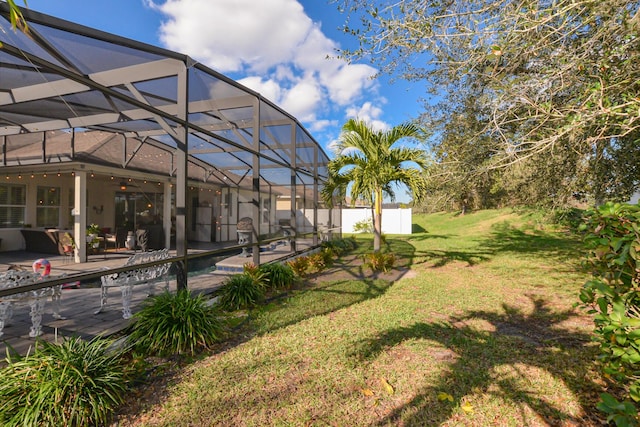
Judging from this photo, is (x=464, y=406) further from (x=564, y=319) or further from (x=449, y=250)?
(x=449, y=250)

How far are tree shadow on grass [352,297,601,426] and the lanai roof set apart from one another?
14.5ft

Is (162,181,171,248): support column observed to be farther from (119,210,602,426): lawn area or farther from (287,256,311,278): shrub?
(119,210,602,426): lawn area

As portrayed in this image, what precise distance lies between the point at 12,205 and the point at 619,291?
15.0 m

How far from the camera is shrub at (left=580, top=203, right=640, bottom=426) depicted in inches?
77.5

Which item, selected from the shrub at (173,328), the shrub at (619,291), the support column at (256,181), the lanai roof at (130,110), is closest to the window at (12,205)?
the lanai roof at (130,110)

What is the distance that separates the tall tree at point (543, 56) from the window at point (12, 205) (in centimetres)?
1221

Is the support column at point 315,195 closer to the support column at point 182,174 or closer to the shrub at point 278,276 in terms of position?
the shrub at point 278,276

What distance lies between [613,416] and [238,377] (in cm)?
310

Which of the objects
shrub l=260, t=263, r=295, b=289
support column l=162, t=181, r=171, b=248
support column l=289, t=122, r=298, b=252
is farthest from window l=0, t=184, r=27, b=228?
shrub l=260, t=263, r=295, b=289

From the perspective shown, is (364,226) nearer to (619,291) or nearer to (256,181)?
(256,181)

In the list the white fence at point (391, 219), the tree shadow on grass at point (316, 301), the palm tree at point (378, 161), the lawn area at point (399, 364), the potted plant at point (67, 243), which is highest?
the palm tree at point (378, 161)

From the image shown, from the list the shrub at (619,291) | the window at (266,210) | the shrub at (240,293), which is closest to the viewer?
the shrub at (619,291)

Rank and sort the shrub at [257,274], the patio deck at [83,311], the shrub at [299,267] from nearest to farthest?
the patio deck at [83,311] → the shrub at [257,274] → the shrub at [299,267]

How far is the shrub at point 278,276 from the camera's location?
22.2 ft
